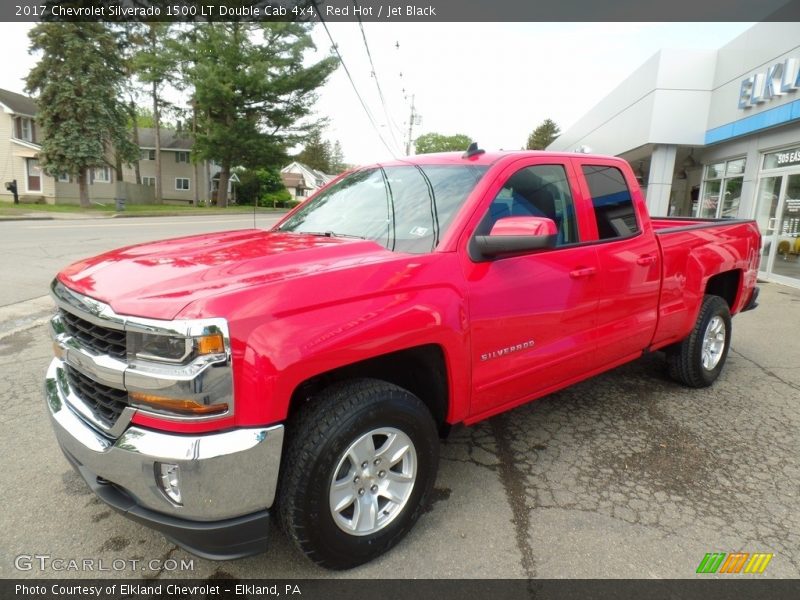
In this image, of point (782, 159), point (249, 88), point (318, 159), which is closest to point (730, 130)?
point (782, 159)

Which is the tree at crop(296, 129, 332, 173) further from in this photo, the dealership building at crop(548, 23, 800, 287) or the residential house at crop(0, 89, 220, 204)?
the dealership building at crop(548, 23, 800, 287)

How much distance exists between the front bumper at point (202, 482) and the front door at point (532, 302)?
1.18m

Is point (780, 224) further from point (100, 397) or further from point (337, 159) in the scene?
point (337, 159)

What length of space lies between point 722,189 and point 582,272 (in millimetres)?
13536

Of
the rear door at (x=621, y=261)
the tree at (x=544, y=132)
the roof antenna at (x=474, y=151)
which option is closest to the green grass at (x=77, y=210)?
the roof antenna at (x=474, y=151)

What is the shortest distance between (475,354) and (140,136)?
2163 inches

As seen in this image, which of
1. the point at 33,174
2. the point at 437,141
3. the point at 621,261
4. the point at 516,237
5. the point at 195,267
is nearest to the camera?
the point at 195,267

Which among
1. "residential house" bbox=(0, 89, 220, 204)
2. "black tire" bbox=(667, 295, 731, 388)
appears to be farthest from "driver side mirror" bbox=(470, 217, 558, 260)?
"residential house" bbox=(0, 89, 220, 204)

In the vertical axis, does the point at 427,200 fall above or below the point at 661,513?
above

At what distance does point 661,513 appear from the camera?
109 inches

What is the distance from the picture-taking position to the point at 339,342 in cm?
207

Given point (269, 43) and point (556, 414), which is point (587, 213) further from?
point (269, 43)

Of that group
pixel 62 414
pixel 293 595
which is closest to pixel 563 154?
pixel 293 595

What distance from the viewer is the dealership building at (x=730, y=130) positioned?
35.3 ft
